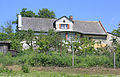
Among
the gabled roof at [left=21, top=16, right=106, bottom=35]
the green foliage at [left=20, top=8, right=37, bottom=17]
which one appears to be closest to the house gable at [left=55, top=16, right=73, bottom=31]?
the gabled roof at [left=21, top=16, right=106, bottom=35]

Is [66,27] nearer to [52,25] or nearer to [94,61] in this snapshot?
[52,25]

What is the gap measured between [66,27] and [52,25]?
302 cm

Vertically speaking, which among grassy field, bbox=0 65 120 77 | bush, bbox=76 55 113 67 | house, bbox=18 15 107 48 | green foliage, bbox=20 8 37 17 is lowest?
grassy field, bbox=0 65 120 77

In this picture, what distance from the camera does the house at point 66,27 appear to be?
40.0 metres

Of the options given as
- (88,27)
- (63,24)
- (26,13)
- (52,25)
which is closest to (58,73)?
(63,24)

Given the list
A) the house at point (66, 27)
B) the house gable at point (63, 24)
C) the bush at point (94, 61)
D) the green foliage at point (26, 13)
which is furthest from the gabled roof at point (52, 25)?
the bush at point (94, 61)

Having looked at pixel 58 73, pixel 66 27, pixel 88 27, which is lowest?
pixel 58 73

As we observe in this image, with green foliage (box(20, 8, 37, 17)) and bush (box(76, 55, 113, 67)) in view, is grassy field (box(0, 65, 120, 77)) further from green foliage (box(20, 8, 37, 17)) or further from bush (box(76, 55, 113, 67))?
green foliage (box(20, 8, 37, 17))

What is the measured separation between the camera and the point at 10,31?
50969 mm

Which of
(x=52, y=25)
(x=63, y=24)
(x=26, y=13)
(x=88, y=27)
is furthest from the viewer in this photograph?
(x=26, y=13)

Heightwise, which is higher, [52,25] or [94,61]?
[52,25]

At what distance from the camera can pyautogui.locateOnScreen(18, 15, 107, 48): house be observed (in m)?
40.0

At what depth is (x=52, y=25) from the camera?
42625mm

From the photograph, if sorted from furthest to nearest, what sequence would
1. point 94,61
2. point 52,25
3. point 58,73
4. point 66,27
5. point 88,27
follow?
point 88,27 → point 52,25 → point 66,27 → point 94,61 → point 58,73
